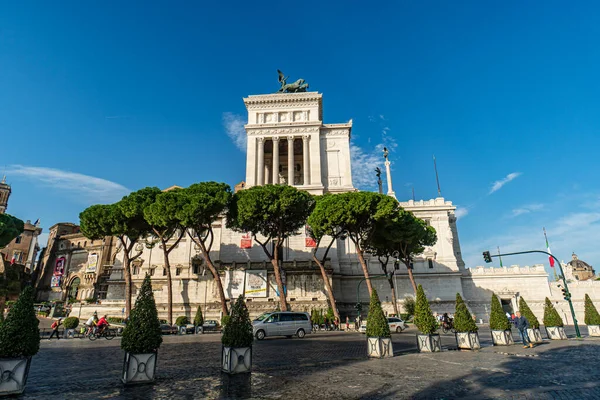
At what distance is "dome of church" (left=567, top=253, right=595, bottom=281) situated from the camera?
9100 cm

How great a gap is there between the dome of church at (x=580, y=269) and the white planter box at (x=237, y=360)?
10929 centimetres

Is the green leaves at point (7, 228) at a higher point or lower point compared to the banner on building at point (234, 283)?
higher

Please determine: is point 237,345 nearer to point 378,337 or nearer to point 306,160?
point 378,337

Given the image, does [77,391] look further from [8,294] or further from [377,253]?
[8,294]

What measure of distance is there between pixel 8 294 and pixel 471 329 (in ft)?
241

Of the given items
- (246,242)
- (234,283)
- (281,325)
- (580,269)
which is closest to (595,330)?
(281,325)

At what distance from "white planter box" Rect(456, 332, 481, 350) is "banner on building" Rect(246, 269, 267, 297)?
29.1 metres

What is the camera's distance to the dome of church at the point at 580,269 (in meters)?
91.0

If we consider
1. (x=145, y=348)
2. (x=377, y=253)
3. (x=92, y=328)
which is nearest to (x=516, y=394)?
(x=145, y=348)

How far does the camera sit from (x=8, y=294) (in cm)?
6009

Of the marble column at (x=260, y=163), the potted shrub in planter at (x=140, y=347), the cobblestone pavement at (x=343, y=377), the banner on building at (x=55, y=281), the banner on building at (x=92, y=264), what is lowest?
the cobblestone pavement at (x=343, y=377)

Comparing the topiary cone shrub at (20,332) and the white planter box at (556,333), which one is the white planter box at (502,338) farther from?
the topiary cone shrub at (20,332)

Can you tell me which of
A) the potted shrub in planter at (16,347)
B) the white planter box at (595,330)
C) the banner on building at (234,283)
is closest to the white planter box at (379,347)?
the potted shrub in planter at (16,347)

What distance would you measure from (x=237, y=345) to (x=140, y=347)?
2.76m
